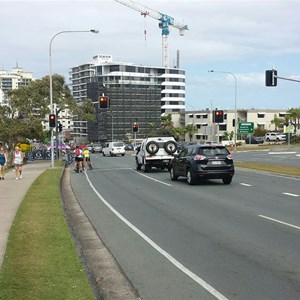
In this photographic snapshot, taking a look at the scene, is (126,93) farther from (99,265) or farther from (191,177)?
(99,265)

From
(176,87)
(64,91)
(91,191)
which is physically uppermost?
(176,87)

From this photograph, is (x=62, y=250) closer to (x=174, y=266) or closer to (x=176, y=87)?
(x=174, y=266)

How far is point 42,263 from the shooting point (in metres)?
7.05

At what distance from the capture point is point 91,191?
18.5 metres

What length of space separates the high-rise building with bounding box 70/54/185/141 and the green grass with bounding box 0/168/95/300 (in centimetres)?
12094

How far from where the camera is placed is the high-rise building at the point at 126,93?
138 m

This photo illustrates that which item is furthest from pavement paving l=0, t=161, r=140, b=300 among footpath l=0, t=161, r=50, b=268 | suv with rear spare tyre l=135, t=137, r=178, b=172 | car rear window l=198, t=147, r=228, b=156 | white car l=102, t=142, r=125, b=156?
white car l=102, t=142, r=125, b=156

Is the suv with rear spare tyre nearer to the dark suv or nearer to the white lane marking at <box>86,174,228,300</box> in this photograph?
the dark suv

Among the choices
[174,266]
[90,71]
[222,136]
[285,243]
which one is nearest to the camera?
[174,266]

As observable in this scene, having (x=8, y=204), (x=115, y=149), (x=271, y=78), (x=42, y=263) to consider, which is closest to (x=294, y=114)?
(x=115, y=149)

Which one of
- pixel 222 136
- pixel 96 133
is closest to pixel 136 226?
pixel 222 136

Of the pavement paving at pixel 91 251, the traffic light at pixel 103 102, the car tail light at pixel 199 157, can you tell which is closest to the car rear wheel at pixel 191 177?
the car tail light at pixel 199 157

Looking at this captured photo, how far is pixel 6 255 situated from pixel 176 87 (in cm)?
15690

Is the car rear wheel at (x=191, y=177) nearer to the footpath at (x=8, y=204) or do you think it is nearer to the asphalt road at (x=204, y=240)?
the asphalt road at (x=204, y=240)
